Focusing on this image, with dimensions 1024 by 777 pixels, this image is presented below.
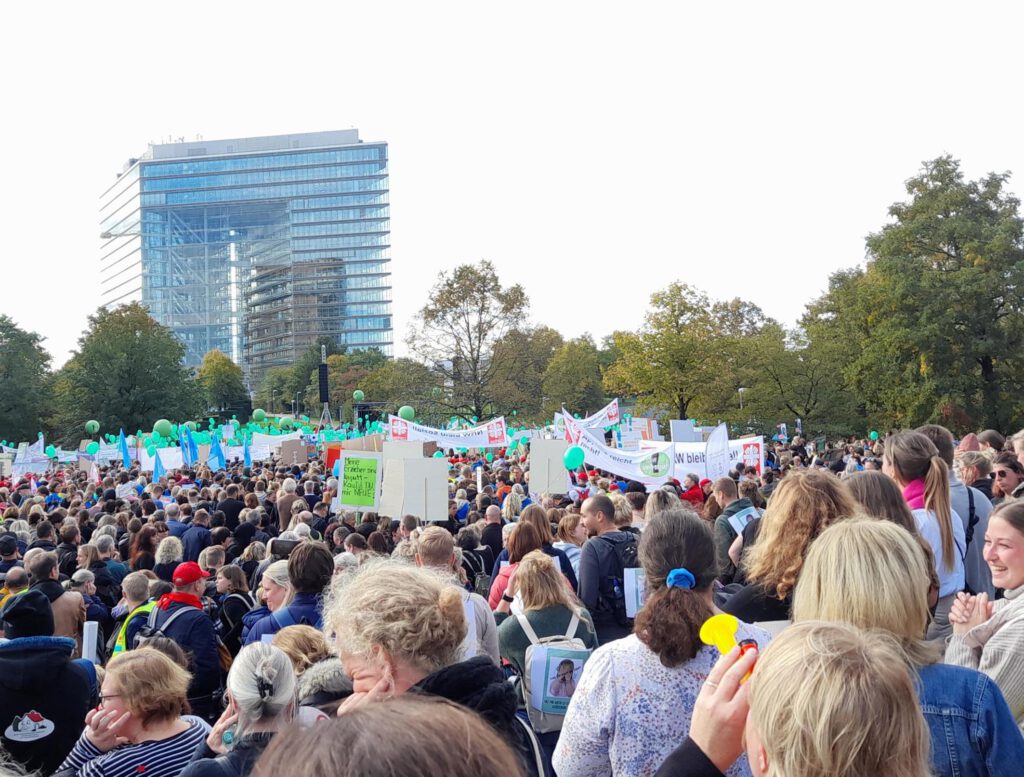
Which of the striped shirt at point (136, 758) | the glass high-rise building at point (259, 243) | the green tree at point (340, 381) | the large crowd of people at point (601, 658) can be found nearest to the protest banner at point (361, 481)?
the large crowd of people at point (601, 658)

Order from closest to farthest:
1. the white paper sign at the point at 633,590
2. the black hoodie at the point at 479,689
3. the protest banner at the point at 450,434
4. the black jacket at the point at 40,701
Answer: the black hoodie at the point at 479,689 → the black jacket at the point at 40,701 → the white paper sign at the point at 633,590 → the protest banner at the point at 450,434

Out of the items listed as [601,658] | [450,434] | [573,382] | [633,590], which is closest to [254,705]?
[601,658]

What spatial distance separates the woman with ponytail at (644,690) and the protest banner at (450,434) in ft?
49.5

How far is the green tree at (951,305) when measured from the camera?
36938mm

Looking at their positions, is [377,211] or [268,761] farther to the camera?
[377,211]

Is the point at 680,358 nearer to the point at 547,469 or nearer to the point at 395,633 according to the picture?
the point at 547,469

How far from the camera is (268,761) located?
1149 mm

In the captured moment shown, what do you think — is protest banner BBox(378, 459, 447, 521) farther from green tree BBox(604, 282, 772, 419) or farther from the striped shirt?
green tree BBox(604, 282, 772, 419)

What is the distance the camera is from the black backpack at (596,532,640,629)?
19.3 feet

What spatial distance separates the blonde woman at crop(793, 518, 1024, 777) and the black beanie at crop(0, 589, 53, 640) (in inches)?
160

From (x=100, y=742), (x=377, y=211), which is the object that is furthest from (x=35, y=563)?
(x=377, y=211)

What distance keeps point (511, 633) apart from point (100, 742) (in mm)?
2038

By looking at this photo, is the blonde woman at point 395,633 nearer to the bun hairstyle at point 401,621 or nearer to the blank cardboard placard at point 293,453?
the bun hairstyle at point 401,621

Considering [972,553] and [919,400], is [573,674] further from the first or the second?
[919,400]
